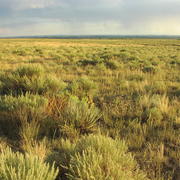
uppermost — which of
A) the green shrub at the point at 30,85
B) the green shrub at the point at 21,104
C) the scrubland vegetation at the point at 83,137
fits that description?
the green shrub at the point at 30,85

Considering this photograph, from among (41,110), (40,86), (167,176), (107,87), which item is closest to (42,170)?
(167,176)

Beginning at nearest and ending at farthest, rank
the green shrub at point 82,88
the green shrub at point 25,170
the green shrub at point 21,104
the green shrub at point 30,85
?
the green shrub at point 25,170, the green shrub at point 21,104, the green shrub at point 30,85, the green shrub at point 82,88

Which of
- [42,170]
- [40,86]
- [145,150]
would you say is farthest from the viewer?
[40,86]

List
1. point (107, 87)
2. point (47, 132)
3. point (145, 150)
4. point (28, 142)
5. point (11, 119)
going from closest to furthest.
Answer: point (145, 150), point (28, 142), point (47, 132), point (11, 119), point (107, 87)

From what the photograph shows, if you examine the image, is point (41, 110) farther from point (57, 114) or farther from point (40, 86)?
point (40, 86)

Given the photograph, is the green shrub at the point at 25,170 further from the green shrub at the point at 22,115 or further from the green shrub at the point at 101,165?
the green shrub at the point at 22,115

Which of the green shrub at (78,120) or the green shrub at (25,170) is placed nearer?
the green shrub at (25,170)

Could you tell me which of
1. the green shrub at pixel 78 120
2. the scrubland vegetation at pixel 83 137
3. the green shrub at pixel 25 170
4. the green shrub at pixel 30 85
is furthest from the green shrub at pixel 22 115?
the green shrub at pixel 25 170

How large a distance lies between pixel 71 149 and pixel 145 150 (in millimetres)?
1000

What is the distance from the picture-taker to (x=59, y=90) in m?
5.44

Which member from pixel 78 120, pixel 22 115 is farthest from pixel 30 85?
pixel 78 120

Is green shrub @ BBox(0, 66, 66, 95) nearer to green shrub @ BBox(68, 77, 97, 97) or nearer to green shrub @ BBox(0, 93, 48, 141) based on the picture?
green shrub @ BBox(68, 77, 97, 97)

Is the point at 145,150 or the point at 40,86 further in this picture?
the point at 40,86

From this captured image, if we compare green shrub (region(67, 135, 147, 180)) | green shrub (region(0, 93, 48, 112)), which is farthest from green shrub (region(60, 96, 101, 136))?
green shrub (region(67, 135, 147, 180))
